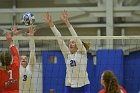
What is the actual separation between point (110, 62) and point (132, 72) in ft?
2.03

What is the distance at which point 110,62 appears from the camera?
8.40m

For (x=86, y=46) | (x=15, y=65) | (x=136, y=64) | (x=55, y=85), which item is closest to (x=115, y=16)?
(x=136, y=64)

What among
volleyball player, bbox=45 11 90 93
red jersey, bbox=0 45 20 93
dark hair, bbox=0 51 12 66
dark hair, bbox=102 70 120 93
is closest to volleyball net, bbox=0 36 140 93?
volleyball player, bbox=45 11 90 93

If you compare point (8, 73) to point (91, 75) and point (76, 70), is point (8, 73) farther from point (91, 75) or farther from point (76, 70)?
point (91, 75)

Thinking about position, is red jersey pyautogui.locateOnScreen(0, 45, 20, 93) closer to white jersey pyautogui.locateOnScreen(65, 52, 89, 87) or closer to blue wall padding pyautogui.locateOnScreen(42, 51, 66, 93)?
white jersey pyautogui.locateOnScreen(65, 52, 89, 87)

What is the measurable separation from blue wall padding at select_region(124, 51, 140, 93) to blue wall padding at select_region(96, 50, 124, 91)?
1.14 ft

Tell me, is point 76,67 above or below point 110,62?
below

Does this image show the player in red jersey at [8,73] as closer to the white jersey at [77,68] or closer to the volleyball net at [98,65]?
the white jersey at [77,68]

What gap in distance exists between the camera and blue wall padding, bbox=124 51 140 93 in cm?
848

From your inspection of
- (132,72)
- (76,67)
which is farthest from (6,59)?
(132,72)

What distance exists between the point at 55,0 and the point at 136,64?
9.07 ft

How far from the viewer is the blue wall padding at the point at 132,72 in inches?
334

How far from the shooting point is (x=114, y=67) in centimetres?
820

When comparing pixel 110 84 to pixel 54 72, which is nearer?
pixel 110 84
